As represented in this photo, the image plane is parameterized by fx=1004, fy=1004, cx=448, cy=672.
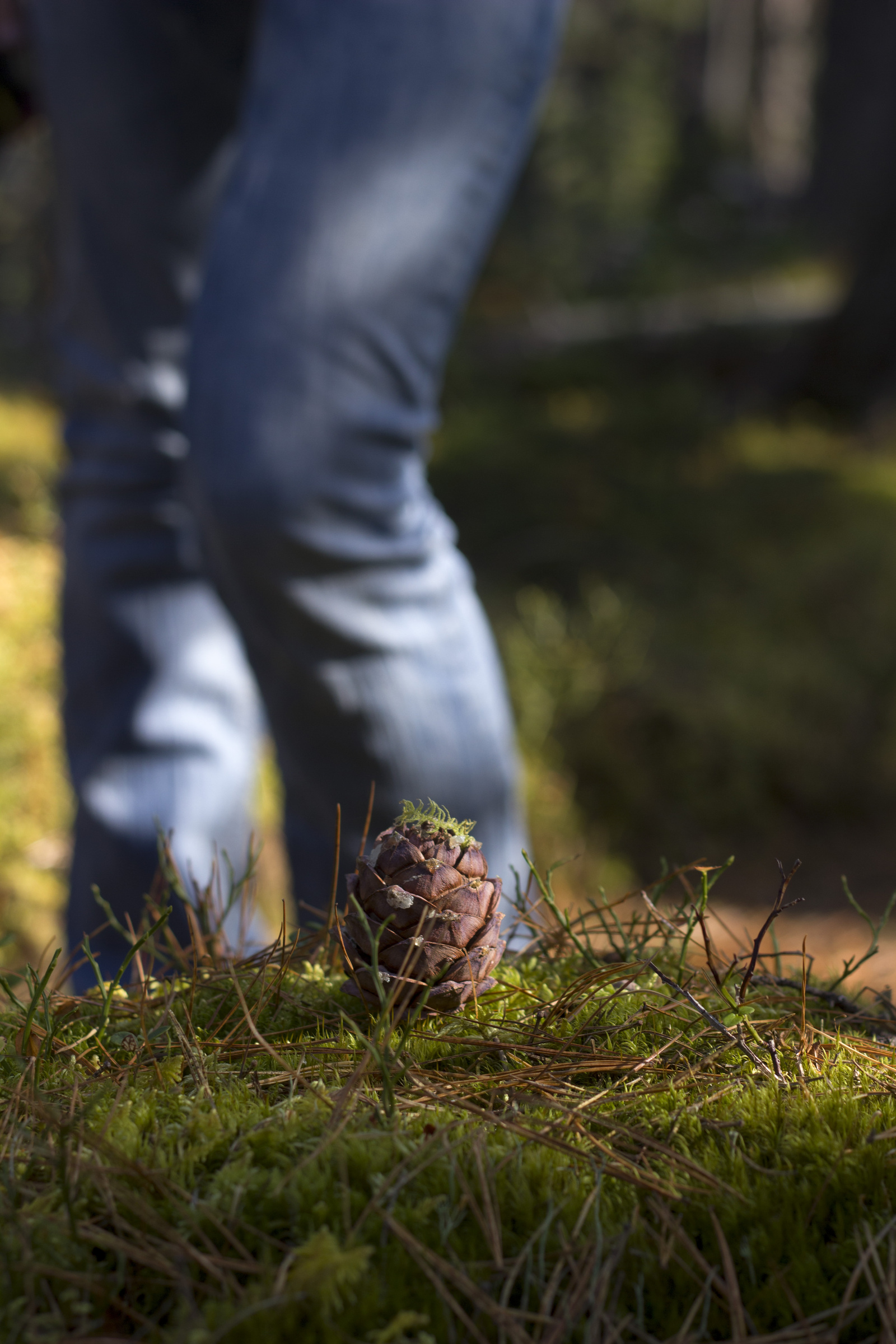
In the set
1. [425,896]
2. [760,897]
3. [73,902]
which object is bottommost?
[760,897]

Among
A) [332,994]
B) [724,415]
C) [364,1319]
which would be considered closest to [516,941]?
[332,994]

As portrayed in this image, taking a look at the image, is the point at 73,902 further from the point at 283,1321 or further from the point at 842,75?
the point at 842,75

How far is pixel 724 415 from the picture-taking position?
5.84 metres

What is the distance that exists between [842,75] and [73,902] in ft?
50.4

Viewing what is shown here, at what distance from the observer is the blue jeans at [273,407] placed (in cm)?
140

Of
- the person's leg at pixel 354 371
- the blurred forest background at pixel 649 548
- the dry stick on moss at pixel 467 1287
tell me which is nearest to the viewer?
the dry stick on moss at pixel 467 1287

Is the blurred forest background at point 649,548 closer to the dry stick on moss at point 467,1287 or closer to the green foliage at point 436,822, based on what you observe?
the green foliage at point 436,822

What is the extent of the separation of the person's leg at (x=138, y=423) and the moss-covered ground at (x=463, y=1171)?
3.02 ft

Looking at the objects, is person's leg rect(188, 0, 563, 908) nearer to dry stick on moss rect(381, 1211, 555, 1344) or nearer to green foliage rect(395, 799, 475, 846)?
green foliage rect(395, 799, 475, 846)

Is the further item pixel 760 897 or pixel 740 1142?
pixel 760 897

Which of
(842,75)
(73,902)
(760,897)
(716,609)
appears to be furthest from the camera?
(842,75)

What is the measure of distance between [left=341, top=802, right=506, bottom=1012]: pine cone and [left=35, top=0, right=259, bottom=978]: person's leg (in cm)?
96

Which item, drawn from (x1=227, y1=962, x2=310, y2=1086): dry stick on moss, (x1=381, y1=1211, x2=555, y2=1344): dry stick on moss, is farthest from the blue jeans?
(x1=381, y1=1211, x2=555, y2=1344): dry stick on moss

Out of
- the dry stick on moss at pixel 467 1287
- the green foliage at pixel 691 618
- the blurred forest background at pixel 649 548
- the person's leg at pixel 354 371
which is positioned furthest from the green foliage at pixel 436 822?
the green foliage at pixel 691 618
